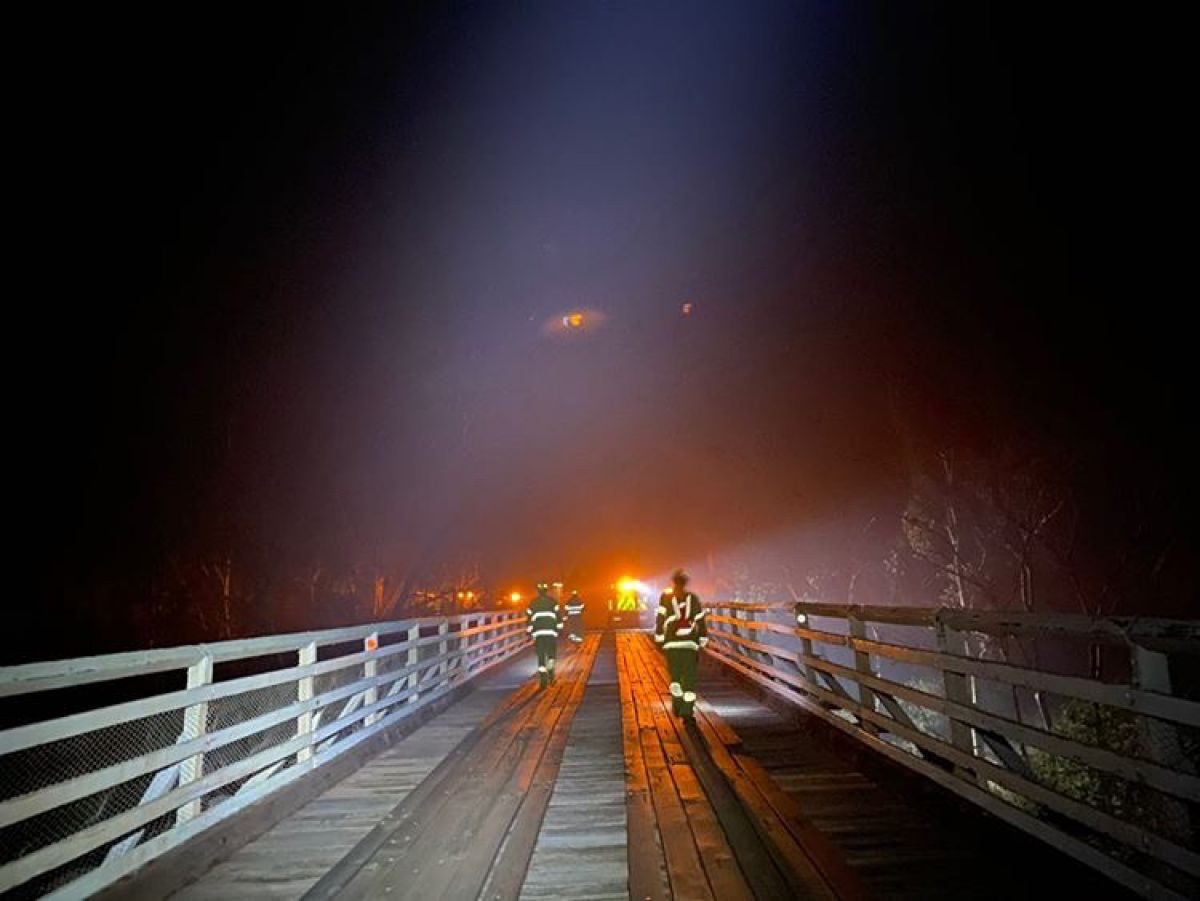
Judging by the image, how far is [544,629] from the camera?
14117 mm

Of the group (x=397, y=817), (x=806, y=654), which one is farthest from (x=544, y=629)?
(x=397, y=817)

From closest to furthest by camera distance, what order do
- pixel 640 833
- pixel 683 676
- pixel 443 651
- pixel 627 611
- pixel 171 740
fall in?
pixel 640 833
pixel 171 740
pixel 683 676
pixel 443 651
pixel 627 611

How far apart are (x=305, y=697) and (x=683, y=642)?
4.98 m

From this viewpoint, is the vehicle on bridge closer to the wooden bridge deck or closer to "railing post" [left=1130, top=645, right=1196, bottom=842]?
the wooden bridge deck

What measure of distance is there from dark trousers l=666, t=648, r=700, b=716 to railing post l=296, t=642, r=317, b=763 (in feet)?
15.9

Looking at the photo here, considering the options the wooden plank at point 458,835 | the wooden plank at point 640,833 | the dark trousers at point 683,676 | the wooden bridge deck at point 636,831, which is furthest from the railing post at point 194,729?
the dark trousers at point 683,676

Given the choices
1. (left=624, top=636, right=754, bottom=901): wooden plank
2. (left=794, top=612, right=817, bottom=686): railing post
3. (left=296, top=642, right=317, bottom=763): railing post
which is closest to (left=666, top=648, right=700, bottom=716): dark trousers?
(left=624, top=636, right=754, bottom=901): wooden plank

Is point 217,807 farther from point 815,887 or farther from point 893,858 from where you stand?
point 893,858

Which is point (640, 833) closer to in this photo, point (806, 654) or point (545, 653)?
point (806, 654)

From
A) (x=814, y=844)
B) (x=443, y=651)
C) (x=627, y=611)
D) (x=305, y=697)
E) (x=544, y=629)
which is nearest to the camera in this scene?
(x=814, y=844)

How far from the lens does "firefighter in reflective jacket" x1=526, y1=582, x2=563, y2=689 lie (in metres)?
14.0

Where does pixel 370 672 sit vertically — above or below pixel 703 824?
above

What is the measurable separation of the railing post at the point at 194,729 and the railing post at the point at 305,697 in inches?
58.6

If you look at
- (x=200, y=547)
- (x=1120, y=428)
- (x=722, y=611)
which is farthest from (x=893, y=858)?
(x=200, y=547)
